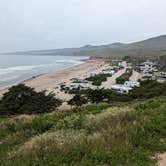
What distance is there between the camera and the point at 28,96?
81.7 ft

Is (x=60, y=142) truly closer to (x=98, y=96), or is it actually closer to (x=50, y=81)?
(x=98, y=96)

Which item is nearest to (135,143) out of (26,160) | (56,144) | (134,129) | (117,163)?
(134,129)

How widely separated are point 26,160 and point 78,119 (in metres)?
3.00

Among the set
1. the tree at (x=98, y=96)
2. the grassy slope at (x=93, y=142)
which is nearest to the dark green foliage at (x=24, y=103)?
the tree at (x=98, y=96)

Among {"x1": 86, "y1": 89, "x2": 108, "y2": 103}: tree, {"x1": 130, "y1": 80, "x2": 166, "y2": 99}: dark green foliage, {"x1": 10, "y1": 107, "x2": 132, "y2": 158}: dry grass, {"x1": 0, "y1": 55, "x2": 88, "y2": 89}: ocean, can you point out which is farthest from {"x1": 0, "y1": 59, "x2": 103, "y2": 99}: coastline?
A: {"x1": 10, "y1": 107, "x2": 132, "y2": 158}: dry grass

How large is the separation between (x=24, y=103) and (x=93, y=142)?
61.5 feet

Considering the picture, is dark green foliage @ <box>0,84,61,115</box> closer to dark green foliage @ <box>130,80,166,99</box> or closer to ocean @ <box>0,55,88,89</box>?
dark green foliage @ <box>130,80,166,99</box>

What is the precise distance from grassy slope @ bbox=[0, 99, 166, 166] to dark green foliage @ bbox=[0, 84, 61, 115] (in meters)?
14.5

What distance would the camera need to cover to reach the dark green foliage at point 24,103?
23.2 meters

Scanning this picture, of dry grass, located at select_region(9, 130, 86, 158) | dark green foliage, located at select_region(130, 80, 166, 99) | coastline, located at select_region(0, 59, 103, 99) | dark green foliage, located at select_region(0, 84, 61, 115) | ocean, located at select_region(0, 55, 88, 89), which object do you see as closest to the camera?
dry grass, located at select_region(9, 130, 86, 158)

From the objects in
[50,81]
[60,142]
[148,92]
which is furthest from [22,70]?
[60,142]

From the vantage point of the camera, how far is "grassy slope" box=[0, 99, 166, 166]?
5.66m

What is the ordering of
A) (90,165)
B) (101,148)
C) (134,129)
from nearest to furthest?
(90,165) → (101,148) → (134,129)

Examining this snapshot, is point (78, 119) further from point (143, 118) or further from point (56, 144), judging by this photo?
point (56, 144)
